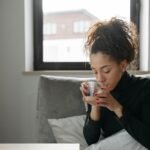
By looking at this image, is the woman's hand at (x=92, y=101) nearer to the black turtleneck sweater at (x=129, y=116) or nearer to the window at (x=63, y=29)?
the black turtleneck sweater at (x=129, y=116)

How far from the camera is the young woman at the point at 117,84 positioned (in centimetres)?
114

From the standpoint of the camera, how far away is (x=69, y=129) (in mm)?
1545

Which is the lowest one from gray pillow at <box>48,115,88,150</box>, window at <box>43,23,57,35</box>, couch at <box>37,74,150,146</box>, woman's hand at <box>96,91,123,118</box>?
gray pillow at <box>48,115,88,150</box>

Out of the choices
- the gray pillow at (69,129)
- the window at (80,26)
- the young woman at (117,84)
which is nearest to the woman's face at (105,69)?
the young woman at (117,84)

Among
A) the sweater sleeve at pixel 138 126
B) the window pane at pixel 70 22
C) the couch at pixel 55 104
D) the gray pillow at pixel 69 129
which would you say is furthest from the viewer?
the window pane at pixel 70 22

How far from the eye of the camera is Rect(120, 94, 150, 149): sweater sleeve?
112 cm

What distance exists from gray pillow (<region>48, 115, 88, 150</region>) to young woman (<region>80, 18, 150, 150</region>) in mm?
213

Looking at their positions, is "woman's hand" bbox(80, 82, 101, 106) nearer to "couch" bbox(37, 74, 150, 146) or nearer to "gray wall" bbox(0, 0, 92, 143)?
"couch" bbox(37, 74, 150, 146)

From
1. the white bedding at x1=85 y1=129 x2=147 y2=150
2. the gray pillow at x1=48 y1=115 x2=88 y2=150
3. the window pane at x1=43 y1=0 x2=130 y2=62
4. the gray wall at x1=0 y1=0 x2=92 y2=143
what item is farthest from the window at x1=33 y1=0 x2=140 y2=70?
the white bedding at x1=85 y1=129 x2=147 y2=150

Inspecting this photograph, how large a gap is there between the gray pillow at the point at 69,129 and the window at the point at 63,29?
89cm

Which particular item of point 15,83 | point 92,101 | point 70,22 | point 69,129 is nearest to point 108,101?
point 92,101

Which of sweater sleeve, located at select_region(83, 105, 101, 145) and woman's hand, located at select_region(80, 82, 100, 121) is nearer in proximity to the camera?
woman's hand, located at select_region(80, 82, 100, 121)

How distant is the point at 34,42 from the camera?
8.01ft

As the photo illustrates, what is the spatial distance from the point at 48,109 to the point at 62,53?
0.89m
